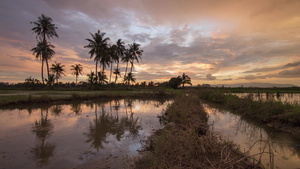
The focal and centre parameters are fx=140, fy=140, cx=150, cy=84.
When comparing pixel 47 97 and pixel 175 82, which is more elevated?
pixel 175 82

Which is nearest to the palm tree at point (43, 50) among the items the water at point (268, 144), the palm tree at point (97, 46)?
the palm tree at point (97, 46)

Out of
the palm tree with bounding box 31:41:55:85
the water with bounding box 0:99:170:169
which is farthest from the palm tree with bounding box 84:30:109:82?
the water with bounding box 0:99:170:169

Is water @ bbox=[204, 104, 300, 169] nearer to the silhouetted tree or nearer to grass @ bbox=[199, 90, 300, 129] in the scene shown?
grass @ bbox=[199, 90, 300, 129]

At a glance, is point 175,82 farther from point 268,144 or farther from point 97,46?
point 268,144

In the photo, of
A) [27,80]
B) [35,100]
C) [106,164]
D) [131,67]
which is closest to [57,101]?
[35,100]

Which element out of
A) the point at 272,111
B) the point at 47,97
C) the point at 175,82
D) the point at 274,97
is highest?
the point at 175,82

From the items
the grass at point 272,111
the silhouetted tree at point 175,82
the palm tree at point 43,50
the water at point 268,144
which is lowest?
the water at point 268,144

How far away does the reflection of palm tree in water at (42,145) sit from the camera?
463 centimetres

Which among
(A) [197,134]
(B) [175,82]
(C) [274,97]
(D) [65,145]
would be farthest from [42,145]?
(B) [175,82]

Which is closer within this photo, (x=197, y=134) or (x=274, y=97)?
(x=197, y=134)

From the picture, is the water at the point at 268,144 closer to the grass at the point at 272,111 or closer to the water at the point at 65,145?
the grass at the point at 272,111

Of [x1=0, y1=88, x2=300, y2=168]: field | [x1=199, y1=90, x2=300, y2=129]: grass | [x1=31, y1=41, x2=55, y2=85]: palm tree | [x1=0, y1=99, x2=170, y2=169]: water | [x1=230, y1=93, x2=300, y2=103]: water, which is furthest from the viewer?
[x1=31, y1=41, x2=55, y2=85]: palm tree

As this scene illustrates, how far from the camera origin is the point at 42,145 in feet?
18.4

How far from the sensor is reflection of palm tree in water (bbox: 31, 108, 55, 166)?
15.2 ft
